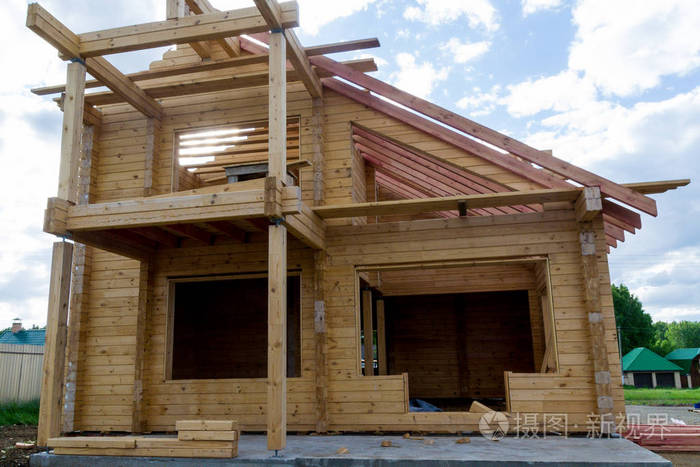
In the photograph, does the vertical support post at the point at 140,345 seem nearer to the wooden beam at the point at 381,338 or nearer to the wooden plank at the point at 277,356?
the wooden plank at the point at 277,356

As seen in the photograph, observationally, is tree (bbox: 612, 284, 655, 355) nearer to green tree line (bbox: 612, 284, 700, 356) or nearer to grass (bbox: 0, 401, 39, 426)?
green tree line (bbox: 612, 284, 700, 356)

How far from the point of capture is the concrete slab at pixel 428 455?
19.4 ft

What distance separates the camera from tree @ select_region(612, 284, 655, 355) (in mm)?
44438

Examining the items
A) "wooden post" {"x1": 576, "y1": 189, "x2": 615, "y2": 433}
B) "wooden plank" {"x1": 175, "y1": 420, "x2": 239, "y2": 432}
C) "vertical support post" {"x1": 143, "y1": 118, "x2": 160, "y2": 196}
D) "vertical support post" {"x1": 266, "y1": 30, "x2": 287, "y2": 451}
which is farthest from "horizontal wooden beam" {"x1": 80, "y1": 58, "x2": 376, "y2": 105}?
"wooden plank" {"x1": 175, "y1": 420, "x2": 239, "y2": 432}

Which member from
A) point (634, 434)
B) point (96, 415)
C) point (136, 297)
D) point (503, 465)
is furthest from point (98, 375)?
point (634, 434)

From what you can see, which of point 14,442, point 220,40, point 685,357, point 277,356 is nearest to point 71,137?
point 220,40

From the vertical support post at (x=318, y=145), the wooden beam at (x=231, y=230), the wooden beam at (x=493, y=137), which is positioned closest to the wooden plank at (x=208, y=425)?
the wooden beam at (x=231, y=230)

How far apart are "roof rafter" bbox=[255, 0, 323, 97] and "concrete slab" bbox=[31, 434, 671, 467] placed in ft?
18.0

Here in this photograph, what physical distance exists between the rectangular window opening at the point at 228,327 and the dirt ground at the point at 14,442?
12.2 ft

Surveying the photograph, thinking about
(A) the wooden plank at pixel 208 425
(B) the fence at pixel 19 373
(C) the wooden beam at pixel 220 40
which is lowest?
(A) the wooden plank at pixel 208 425

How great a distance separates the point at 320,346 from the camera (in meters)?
8.77

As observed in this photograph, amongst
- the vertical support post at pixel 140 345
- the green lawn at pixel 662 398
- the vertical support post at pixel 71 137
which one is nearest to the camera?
the vertical support post at pixel 71 137

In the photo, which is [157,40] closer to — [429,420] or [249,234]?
[249,234]

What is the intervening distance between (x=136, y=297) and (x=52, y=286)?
2.48m
